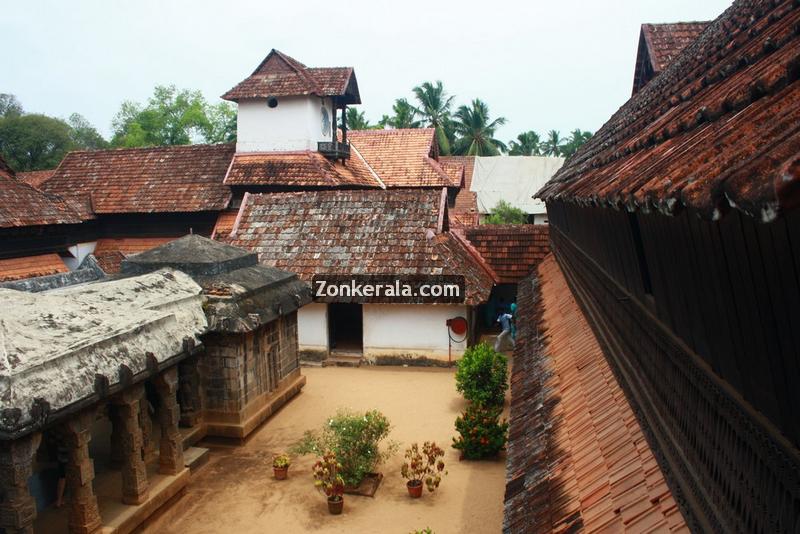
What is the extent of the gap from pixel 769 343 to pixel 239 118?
2366cm

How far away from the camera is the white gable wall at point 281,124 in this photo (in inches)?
902

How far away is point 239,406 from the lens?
38.1ft

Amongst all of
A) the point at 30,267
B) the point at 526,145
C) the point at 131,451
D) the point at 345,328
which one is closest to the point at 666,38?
the point at 345,328

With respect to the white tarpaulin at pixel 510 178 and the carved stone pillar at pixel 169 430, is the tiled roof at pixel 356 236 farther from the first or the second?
the white tarpaulin at pixel 510 178

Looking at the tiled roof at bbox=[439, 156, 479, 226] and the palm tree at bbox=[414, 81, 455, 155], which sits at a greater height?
the palm tree at bbox=[414, 81, 455, 155]

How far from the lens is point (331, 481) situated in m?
9.50

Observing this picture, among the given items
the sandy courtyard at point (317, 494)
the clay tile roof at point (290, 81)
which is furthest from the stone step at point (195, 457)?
the clay tile roof at point (290, 81)

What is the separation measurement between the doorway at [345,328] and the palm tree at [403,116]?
2741cm

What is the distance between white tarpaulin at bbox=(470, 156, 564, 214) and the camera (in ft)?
132

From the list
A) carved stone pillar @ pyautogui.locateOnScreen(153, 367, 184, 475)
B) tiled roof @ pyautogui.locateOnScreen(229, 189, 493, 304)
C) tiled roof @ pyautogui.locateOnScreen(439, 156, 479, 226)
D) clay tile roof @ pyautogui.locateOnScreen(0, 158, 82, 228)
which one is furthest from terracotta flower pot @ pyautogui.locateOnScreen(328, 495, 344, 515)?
tiled roof @ pyautogui.locateOnScreen(439, 156, 479, 226)

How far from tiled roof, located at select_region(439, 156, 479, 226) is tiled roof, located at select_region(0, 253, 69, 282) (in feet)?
40.2

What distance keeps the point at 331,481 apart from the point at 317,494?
43cm

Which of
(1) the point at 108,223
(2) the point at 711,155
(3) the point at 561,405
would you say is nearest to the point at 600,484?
(3) the point at 561,405

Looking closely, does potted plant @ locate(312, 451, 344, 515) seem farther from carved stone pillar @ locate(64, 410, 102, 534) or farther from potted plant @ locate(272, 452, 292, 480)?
carved stone pillar @ locate(64, 410, 102, 534)
